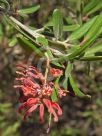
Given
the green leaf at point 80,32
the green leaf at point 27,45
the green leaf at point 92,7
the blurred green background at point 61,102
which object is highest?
the green leaf at point 92,7

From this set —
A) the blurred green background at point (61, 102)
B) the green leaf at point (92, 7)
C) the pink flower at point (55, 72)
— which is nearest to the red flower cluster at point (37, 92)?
the pink flower at point (55, 72)

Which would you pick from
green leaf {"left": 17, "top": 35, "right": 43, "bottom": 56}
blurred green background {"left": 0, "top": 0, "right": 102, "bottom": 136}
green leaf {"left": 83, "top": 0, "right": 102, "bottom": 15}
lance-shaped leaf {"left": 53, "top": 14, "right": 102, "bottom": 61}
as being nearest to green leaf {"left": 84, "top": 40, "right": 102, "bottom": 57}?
lance-shaped leaf {"left": 53, "top": 14, "right": 102, "bottom": 61}

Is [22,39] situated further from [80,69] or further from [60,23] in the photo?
[80,69]

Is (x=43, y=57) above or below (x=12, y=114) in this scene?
above

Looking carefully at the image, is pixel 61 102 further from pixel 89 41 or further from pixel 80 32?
pixel 89 41

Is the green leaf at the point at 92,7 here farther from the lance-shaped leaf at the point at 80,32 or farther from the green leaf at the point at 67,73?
the green leaf at the point at 67,73

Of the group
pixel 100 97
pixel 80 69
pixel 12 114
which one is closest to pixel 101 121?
pixel 100 97

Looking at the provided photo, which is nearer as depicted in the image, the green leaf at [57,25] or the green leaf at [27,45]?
the green leaf at [27,45]
